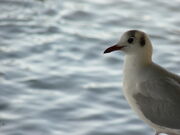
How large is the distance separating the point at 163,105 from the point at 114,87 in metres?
1.65

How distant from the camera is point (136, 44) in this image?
18.4ft

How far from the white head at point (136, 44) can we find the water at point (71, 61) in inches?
35.1

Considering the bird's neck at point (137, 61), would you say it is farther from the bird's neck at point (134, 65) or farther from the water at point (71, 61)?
the water at point (71, 61)

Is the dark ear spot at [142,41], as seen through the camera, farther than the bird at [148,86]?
Yes

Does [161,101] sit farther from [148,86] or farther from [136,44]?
[136,44]

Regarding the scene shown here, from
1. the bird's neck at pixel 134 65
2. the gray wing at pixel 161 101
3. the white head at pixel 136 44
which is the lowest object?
the gray wing at pixel 161 101

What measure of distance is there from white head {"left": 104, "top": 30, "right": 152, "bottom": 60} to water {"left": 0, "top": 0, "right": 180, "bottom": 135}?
2.93ft

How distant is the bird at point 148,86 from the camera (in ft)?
17.8

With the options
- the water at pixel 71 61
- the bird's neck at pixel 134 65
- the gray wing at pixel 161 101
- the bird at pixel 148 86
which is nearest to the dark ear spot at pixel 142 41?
the bird at pixel 148 86

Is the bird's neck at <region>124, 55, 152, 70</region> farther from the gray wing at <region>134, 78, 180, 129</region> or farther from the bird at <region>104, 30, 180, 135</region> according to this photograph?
the gray wing at <region>134, 78, 180, 129</region>

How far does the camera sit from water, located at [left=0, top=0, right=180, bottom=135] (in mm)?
6355

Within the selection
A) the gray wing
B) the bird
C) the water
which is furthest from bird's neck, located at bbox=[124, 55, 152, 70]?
the water

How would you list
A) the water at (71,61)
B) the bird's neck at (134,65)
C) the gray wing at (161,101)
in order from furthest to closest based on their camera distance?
the water at (71,61) → the bird's neck at (134,65) → the gray wing at (161,101)

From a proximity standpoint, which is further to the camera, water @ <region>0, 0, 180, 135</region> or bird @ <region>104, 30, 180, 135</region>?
water @ <region>0, 0, 180, 135</region>
